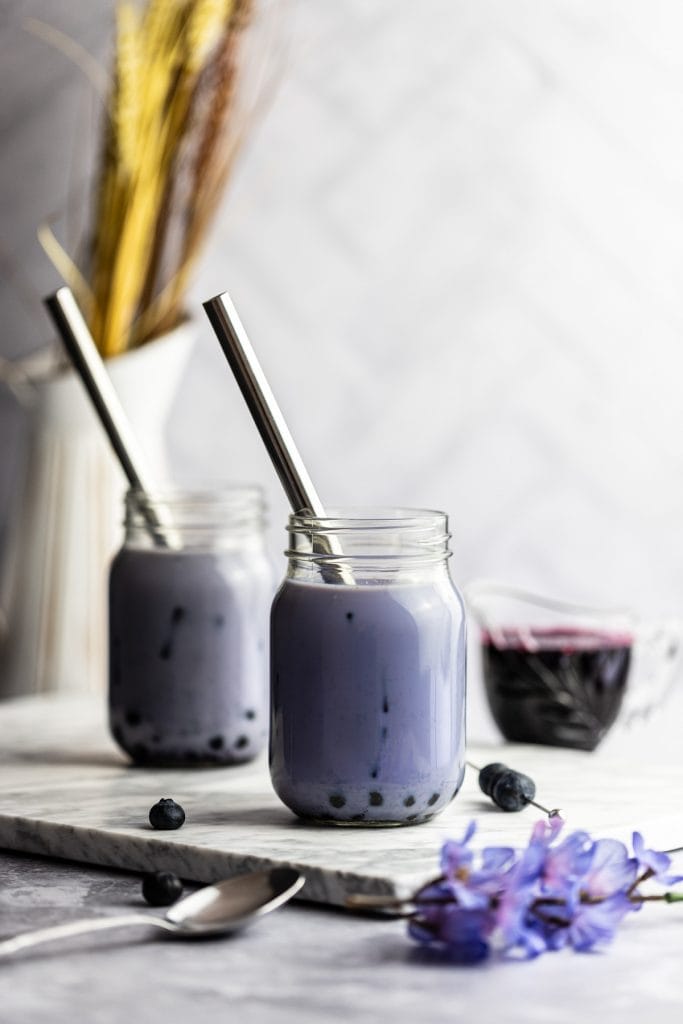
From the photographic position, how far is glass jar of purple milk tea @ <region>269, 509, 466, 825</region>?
1126 millimetres

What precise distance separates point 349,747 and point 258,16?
125 centimetres

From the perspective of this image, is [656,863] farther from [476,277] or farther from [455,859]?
[476,277]

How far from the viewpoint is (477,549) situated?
2.05 m

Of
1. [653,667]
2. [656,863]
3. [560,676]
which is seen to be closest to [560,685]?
[560,676]

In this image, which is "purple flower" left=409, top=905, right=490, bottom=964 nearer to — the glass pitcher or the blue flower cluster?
the blue flower cluster

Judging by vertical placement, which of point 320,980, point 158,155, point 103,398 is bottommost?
point 320,980

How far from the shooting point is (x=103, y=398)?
1407mm

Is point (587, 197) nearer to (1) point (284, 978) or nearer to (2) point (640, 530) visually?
(2) point (640, 530)

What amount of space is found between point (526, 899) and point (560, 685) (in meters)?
0.66

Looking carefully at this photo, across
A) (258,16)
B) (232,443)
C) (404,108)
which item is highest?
(258,16)

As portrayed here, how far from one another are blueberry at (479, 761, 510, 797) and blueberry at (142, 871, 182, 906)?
1.01ft

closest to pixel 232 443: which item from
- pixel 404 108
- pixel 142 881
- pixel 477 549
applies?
pixel 477 549

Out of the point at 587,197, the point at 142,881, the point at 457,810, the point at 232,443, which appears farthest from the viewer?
the point at 232,443

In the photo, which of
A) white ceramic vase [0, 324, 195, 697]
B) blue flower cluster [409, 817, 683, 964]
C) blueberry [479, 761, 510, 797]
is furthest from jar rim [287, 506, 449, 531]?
white ceramic vase [0, 324, 195, 697]
